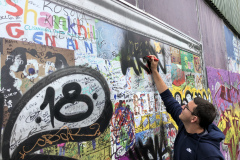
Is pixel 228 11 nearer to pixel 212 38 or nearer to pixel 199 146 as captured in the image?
pixel 212 38

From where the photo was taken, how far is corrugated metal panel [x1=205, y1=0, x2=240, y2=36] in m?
5.75

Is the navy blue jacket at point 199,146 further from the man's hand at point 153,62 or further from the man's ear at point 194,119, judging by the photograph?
the man's hand at point 153,62

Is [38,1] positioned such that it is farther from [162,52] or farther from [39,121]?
Result: [162,52]

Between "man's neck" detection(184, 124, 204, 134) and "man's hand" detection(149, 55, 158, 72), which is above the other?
"man's hand" detection(149, 55, 158, 72)

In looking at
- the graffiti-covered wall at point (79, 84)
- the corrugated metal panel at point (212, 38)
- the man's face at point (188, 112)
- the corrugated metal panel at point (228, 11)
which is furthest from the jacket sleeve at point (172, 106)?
the corrugated metal panel at point (228, 11)

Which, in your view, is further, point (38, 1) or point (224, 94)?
point (224, 94)

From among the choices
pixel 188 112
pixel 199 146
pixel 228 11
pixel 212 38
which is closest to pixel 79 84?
pixel 188 112

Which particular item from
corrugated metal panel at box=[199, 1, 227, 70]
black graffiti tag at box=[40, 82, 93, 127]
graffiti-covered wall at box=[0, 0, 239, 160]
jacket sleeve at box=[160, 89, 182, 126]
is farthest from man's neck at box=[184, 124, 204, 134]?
corrugated metal panel at box=[199, 1, 227, 70]

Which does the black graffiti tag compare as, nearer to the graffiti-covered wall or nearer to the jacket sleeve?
the graffiti-covered wall

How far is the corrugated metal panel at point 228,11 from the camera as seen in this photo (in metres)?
5.75

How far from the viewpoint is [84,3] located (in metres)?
1.84

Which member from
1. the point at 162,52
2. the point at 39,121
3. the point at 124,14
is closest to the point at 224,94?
the point at 162,52

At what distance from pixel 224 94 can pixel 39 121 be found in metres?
5.42

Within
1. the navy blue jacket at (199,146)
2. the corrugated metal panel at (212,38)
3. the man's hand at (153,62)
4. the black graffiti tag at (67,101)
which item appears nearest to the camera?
the black graffiti tag at (67,101)
